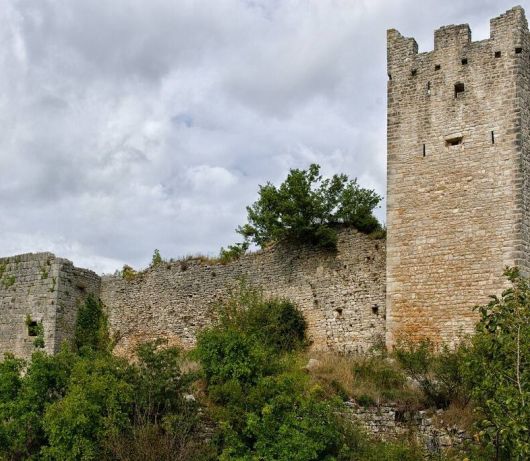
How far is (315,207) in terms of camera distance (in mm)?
21531

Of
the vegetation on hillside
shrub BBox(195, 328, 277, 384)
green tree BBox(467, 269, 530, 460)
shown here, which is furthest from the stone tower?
green tree BBox(467, 269, 530, 460)

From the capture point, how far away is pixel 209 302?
2391 cm

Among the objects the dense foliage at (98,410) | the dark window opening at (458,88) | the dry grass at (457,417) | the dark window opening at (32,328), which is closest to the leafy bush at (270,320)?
the dense foliage at (98,410)

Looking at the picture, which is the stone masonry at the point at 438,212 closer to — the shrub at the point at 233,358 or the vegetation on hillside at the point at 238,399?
the vegetation on hillside at the point at 238,399

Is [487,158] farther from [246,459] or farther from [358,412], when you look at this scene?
[246,459]

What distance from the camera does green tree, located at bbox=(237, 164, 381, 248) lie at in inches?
850

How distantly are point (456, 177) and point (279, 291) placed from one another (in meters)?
5.76

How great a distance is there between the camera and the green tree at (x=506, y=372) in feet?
35.3

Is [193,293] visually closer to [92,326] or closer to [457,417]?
[92,326]

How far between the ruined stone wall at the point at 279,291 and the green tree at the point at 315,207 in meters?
0.37

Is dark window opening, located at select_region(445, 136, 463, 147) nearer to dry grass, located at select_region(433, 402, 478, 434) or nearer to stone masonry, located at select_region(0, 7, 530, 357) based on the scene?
stone masonry, located at select_region(0, 7, 530, 357)

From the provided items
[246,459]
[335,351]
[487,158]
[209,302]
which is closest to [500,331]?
[246,459]

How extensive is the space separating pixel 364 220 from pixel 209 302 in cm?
503

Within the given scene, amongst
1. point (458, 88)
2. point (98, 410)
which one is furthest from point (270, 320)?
point (98, 410)
